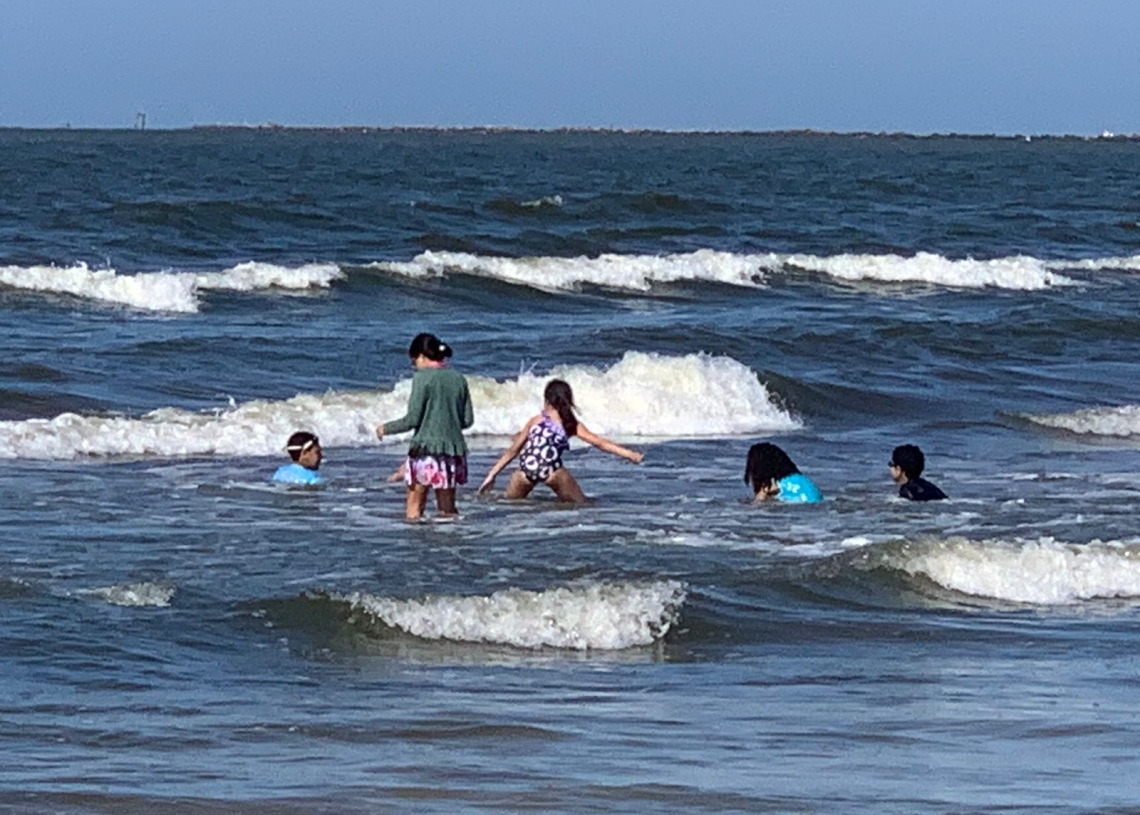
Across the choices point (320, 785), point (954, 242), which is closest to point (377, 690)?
point (320, 785)

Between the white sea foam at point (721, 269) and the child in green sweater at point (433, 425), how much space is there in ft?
63.3

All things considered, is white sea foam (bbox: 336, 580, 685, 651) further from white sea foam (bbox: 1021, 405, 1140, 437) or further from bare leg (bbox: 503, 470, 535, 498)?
white sea foam (bbox: 1021, 405, 1140, 437)

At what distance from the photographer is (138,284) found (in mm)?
29062

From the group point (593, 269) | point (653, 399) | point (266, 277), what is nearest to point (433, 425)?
point (653, 399)

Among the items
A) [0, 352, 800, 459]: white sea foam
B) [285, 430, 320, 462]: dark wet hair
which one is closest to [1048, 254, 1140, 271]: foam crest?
[0, 352, 800, 459]: white sea foam

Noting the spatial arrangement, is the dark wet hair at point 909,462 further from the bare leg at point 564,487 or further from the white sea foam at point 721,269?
the white sea foam at point 721,269

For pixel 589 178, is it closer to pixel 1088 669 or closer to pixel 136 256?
pixel 136 256

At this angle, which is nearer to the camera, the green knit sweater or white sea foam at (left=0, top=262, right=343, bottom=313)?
the green knit sweater

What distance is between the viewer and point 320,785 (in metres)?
6.69

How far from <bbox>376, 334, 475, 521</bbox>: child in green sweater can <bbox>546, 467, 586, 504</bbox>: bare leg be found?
0.97 meters

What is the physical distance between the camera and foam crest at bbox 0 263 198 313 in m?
28.5

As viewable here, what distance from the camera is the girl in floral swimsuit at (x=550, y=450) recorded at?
14.1m

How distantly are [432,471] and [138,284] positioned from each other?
657 inches

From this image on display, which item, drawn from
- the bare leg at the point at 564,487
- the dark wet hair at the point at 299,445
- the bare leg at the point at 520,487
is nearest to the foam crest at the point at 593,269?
the dark wet hair at the point at 299,445
